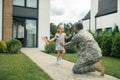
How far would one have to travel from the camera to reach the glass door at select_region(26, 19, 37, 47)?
2172 cm

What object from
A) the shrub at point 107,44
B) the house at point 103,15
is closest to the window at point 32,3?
the shrub at point 107,44

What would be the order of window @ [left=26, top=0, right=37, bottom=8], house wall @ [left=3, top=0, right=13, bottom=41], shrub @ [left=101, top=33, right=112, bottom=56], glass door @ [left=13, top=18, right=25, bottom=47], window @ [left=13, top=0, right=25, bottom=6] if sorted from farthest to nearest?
window @ [left=26, top=0, right=37, bottom=8] < glass door @ [left=13, top=18, right=25, bottom=47] < window @ [left=13, top=0, right=25, bottom=6] < house wall @ [left=3, top=0, right=13, bottom=41] < shrub @ [left=101, top=33, right=112, bottom=56]

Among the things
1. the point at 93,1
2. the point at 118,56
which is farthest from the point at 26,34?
the point at 93,1

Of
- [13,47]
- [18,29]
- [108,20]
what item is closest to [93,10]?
[108,20]

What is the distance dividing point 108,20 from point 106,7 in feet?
9.07

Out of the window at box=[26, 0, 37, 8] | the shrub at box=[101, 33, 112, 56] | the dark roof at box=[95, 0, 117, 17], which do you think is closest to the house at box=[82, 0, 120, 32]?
the dark roof at box=[95, 0, 117, 17]

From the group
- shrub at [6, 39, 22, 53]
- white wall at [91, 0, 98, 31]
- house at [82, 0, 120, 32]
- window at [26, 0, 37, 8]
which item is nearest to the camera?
shrub at [6, 39, 22, 53]

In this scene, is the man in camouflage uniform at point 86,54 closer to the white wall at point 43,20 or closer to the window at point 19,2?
the window at point 19,2

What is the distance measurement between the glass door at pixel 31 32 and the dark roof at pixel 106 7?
9.53 meters

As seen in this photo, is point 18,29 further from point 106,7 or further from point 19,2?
point 106,7

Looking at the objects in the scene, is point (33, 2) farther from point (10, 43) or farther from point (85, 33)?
point (85, 33)

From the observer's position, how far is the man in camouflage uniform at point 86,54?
264 inches

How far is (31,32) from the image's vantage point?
21.9 meters

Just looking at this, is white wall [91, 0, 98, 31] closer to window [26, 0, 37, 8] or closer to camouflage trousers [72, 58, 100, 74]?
window [26, 0, 37, 8]
